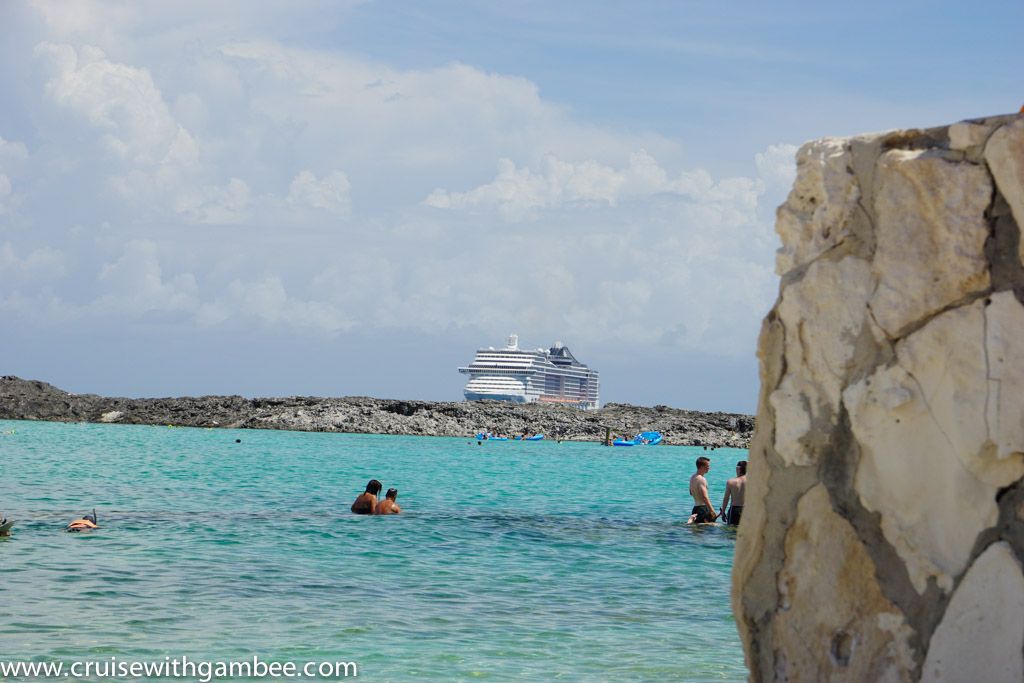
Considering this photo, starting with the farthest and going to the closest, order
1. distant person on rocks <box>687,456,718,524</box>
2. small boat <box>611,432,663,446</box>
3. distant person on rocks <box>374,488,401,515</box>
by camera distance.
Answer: small boat <box>611,432,663,446</box> < distant person on rocks <box>374,488,401,515</box> < distant person on rocks <box>687,456,718,524</box>

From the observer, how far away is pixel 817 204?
379 cm

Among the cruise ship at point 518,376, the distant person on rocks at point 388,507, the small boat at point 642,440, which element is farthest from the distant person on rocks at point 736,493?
the cruise ship at point 518,376

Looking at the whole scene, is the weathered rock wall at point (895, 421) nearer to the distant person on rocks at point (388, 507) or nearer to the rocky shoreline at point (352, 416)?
the distant person on rocks at point (388, 507)

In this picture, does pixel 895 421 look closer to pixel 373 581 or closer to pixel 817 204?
pixel 817 204

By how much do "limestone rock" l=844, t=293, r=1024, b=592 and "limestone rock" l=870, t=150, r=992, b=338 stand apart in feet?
0.27

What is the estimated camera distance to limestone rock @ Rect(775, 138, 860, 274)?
3715 millimetres

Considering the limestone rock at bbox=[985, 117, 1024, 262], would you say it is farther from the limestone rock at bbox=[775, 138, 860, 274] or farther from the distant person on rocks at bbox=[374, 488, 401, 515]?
the distant person on rocks at bbox=[374, 488, 401, 515]

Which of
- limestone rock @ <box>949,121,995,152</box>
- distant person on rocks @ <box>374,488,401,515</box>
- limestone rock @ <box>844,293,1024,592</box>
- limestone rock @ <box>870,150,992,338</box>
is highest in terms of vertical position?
limestone rock @ <box>949,121,995,152</box>

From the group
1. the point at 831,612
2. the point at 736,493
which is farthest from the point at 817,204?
the point at 736,493

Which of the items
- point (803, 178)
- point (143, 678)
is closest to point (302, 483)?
point (143, 678)

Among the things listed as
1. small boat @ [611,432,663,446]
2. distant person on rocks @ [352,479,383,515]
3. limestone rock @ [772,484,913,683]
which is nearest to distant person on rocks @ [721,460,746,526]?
distant person on rocks @ [352,479,383,515]

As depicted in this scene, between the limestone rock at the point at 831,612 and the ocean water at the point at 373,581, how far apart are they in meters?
→ 4.03

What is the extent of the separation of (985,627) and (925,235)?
125 centimetres

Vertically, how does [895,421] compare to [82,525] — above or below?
above
